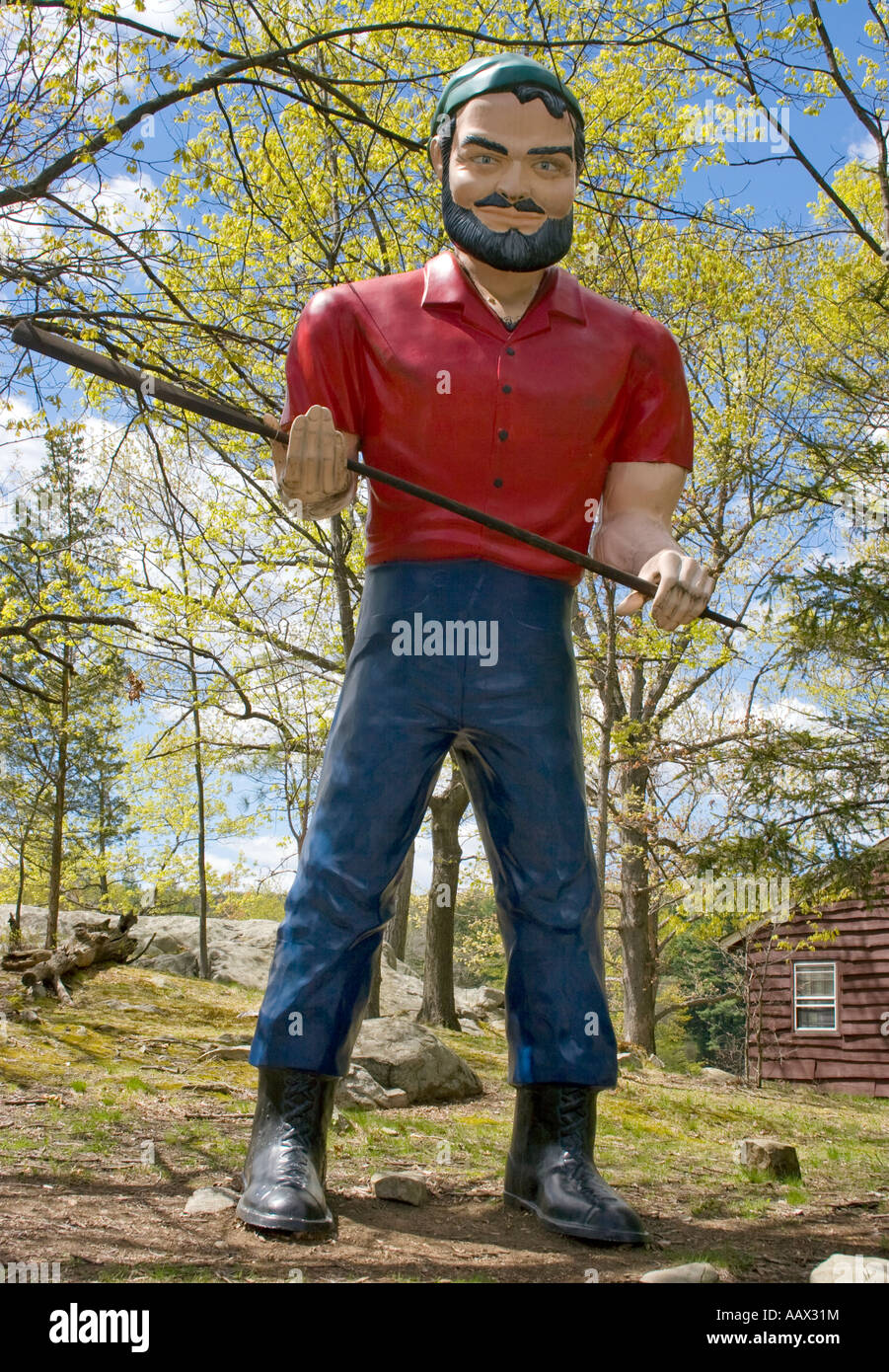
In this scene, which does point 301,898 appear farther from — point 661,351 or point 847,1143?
point 847,1143

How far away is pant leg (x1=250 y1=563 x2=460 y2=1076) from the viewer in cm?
265

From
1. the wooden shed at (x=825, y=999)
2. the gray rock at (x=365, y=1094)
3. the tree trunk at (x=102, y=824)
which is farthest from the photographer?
the tree trunk at (x=102, y=824)

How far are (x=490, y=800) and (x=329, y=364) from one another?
115 cm

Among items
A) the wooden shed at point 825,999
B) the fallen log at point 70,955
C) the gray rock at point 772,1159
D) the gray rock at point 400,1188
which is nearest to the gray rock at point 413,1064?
the gray rock at point 772,1159

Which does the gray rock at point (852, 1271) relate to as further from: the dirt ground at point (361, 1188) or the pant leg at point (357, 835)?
the pant leg at point (357, 835)

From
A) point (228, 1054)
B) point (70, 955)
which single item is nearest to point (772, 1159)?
point (228, 1054)

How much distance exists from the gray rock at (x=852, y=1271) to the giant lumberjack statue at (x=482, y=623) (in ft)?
2.03

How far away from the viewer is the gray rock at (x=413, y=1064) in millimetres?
5488

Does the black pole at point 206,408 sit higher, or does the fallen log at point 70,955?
the black pole at point 206,408

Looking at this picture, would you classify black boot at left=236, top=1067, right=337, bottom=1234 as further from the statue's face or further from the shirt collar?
the statue's face

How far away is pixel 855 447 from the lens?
651 cm

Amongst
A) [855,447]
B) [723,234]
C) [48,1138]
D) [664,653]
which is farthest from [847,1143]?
[723,234]

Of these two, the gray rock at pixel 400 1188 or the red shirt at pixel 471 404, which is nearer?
the red shirt at pixel 471 404
